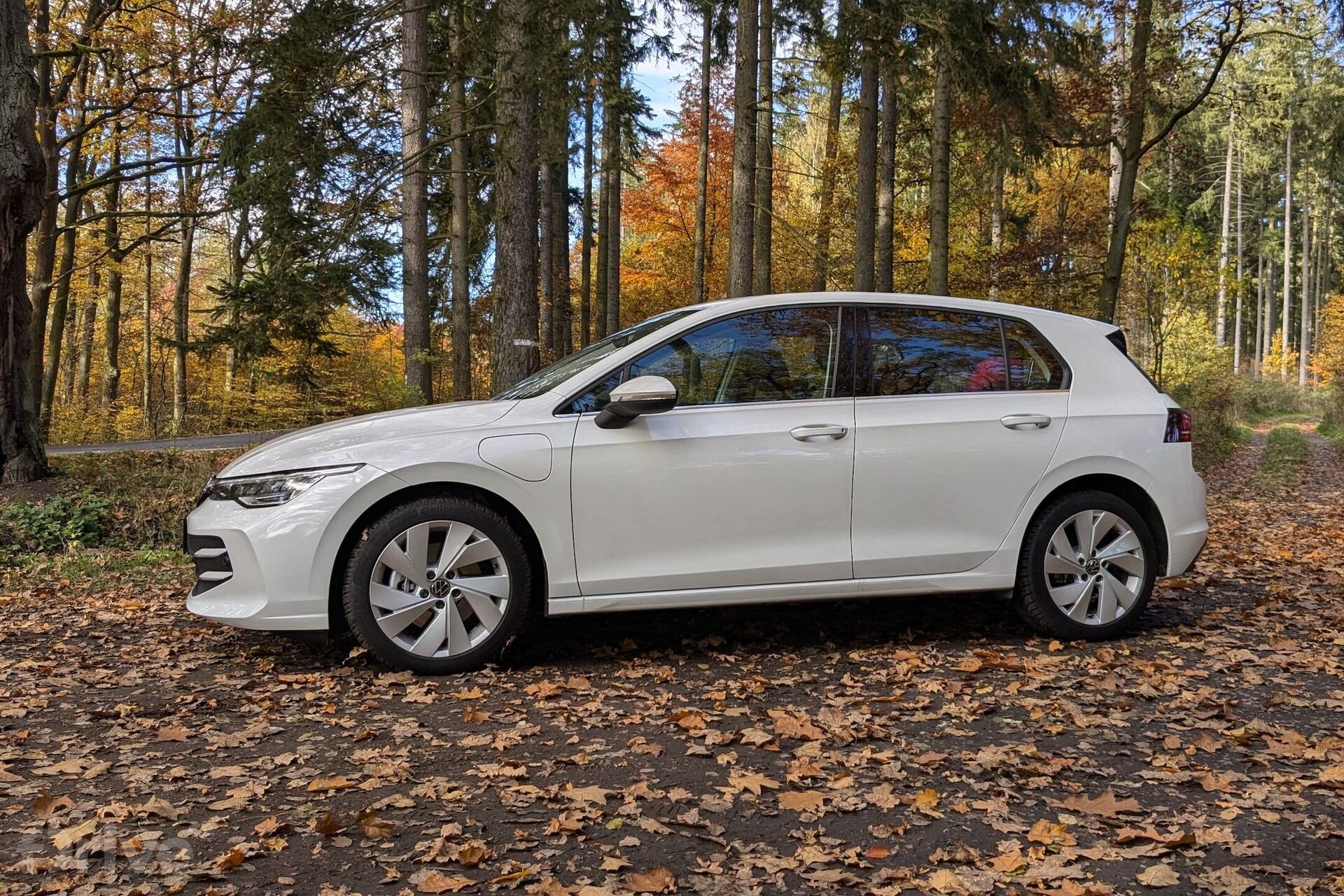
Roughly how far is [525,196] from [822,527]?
6.46m

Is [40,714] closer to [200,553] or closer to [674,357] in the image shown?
[200,553]

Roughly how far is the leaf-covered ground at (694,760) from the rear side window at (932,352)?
1.43 metres

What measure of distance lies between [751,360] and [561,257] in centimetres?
2026

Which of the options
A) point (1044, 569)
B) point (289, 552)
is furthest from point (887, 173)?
point (289, 552)

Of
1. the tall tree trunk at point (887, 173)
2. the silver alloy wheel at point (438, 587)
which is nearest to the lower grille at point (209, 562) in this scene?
the silver alloy wheel at point (438, 587)

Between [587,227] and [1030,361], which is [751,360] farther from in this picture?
[587,227]

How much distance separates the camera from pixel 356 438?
4.75 metres

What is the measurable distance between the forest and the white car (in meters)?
5.66

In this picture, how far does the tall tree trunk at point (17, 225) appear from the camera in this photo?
28.0 feet

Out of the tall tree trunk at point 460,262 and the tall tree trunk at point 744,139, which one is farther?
the tall tree trunk at point 460,262

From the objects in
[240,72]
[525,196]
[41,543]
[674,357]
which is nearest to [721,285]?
[240,72]

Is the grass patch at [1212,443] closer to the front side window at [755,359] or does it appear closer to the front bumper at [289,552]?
the front side window at [755,359]

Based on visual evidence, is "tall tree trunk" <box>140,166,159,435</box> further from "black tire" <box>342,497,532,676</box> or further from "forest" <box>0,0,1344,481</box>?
"black tire" <box>342,497,532,676</box>

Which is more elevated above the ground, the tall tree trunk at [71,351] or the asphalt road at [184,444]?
the tall tree trunk at [71,351]
